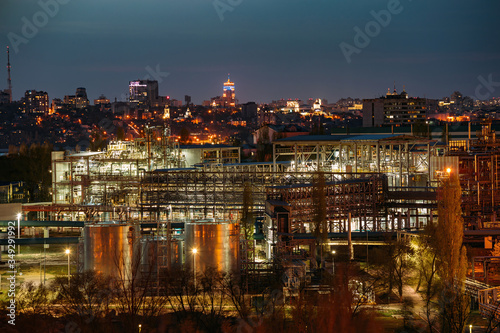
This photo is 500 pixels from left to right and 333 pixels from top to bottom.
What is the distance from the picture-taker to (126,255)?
2292 centimetres

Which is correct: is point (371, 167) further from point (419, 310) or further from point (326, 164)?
point (419, 310)

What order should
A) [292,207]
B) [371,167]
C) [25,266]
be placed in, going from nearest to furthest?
[25,266] → [292,207] → [371,167]

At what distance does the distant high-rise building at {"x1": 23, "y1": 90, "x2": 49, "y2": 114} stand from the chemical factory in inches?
4690

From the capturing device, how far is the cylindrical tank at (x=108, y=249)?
74.2 ft

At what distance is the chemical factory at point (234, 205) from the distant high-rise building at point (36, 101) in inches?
4690

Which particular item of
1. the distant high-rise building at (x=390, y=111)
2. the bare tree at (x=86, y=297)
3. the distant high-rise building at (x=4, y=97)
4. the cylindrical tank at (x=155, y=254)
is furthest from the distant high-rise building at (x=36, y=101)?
the bare tree at (x=86, y=297)

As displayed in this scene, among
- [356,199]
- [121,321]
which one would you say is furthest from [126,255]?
[356,199]

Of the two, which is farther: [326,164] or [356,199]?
[326,164]

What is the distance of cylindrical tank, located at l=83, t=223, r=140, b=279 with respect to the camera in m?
22.6

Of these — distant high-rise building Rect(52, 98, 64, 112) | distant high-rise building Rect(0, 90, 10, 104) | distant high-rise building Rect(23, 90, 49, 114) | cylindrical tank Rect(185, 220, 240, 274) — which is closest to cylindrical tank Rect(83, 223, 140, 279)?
cylindrical tank Rect(185, 220, 240, 274)

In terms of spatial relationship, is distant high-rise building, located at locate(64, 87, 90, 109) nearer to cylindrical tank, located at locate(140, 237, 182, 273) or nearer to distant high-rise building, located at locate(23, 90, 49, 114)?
distant high-rise building, located at locate(23, 90, 49, 114)

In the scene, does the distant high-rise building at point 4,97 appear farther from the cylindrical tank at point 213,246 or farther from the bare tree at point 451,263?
the bare tree at point 451,263

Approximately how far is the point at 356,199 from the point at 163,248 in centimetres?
1167

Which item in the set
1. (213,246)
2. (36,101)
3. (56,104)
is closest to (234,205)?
(213,246)
